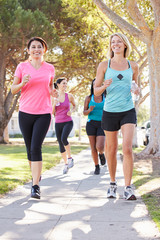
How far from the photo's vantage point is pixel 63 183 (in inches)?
255

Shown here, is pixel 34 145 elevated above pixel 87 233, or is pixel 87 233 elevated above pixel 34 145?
pixel 34 145

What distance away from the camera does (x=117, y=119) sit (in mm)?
4945

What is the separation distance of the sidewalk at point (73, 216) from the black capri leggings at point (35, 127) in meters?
0.64

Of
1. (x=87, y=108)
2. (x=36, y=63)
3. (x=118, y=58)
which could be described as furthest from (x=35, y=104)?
(x=87, y=108)

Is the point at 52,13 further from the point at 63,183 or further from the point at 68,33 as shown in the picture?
the point at 63,183

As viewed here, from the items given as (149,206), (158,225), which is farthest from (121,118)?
(158,225)

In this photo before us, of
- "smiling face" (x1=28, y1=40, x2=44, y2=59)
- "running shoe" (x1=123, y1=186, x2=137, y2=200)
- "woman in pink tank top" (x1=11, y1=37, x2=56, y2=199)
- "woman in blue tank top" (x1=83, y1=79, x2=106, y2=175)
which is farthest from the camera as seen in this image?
"woman in blue tank top" (x1=83, y1=79, x2=106, y2=175)

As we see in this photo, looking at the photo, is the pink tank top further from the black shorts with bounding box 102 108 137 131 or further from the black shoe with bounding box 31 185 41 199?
the black shoe with bounding box 31 185 41 199

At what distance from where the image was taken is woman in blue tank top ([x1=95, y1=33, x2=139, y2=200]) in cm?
484

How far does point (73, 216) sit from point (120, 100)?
1.69 m

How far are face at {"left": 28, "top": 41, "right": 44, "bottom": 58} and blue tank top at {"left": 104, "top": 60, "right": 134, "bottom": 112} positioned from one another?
1094 mm

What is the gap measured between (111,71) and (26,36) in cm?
1609

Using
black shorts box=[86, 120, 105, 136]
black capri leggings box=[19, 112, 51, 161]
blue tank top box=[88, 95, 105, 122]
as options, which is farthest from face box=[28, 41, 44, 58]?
black shorts box=[86, 120, 105, 136]

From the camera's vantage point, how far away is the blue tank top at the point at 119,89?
4.86m
